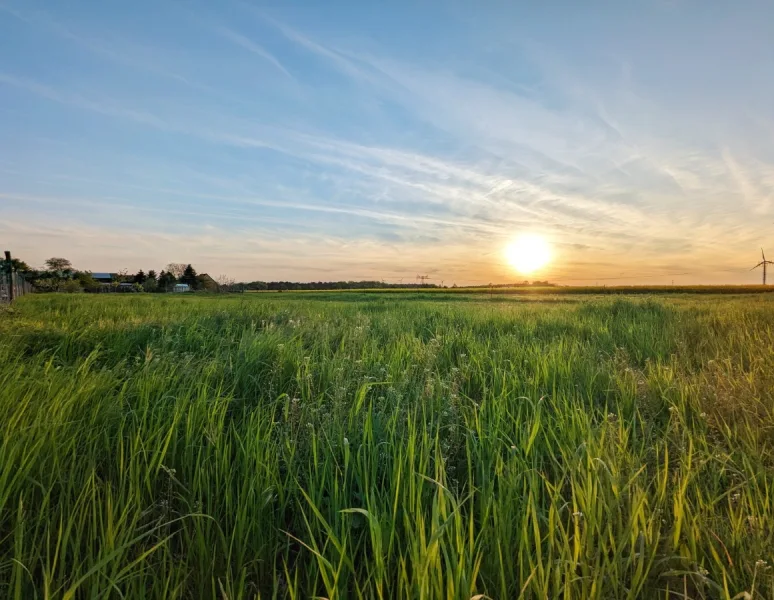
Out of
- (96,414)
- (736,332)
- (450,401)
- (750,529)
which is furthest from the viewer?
(736,332)

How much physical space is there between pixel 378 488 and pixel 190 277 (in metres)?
112

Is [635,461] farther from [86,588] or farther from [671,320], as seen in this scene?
[671,320]

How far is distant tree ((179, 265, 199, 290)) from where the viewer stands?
9867 centimetres

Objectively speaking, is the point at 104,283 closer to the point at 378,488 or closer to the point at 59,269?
the point at 59,269

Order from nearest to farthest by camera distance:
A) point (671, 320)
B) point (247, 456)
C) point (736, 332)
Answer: point (247, 456) < point (736, 332) < point (671, 320)

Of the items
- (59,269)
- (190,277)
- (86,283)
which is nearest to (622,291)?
(190,277)

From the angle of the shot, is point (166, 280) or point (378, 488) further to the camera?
point (166, 280)

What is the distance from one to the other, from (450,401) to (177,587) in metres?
1.87

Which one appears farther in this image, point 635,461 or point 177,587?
point 635,461

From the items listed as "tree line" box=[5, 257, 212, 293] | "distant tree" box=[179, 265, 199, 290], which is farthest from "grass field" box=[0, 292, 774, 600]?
"distant tree" box=[179, 265, 199, 290]

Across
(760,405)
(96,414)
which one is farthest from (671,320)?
(96,414)

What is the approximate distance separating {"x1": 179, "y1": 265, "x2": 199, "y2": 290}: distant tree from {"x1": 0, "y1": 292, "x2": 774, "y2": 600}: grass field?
105m

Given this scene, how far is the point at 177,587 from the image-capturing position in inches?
46.6

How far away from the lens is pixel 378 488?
1881mm
